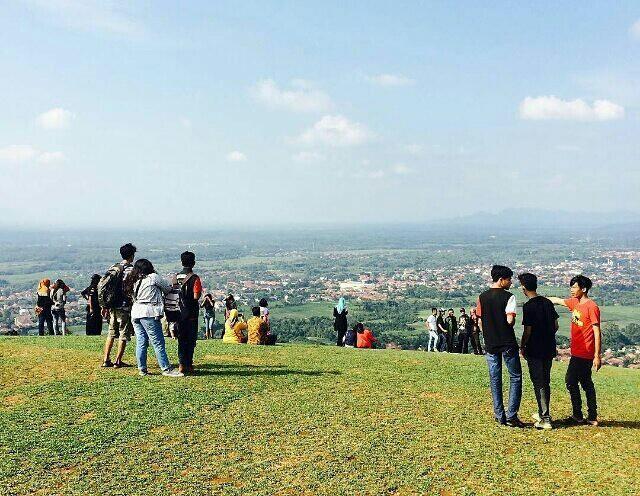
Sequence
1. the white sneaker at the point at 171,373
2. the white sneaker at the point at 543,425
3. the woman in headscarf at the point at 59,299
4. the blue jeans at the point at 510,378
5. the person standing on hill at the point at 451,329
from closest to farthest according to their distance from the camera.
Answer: the blue jeans at the point at 510,378 → the white sneaker at the point at 543,425 → the white sneaker at the point at 171,373 → the woman in headscarf at the point at 59,299 → the person standing on hill at the point at 451,329

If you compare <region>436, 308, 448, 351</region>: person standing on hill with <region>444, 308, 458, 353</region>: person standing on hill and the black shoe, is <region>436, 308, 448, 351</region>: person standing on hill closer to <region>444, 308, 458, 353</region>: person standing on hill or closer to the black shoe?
<region>444, 308, 458, 353</region>: person standing on hill

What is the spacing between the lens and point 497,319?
7426 mm

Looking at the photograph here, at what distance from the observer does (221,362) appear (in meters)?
11.2

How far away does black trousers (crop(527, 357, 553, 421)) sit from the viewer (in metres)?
7.64

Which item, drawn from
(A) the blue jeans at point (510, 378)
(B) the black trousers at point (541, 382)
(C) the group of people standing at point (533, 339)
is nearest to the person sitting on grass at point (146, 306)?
(C) the group of people standing at point (533, 339)

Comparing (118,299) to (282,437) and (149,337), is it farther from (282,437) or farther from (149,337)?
(282,437)

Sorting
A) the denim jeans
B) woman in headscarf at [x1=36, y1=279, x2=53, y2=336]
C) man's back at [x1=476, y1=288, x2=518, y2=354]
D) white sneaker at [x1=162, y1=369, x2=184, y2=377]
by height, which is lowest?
the denim jeans

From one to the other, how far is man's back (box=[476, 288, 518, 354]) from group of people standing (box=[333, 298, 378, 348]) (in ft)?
30.8

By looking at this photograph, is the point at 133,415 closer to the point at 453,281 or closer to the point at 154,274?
the point at 154,274

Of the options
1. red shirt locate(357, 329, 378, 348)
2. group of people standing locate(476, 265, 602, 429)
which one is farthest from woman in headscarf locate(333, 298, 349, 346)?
group of people standing locate(476, 265, 602, 429)

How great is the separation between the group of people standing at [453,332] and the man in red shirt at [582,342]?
31.7 ft

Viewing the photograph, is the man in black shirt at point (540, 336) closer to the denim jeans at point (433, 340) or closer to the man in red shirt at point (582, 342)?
the man in red shirt at point (582, 342)

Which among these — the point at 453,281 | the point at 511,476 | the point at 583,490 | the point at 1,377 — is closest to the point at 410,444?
the point at 511,476

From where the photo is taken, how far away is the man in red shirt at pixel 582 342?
7.77m
